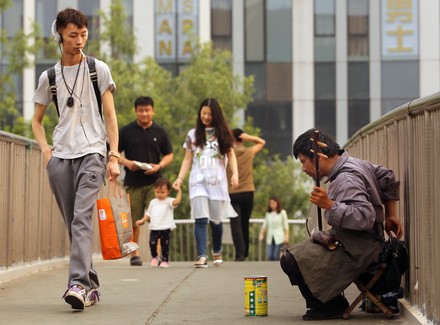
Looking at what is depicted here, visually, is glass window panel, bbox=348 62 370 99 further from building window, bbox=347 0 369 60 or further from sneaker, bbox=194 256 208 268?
sneaker, bbox=194 256 208 268

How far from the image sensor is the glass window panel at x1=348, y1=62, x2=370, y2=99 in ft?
157

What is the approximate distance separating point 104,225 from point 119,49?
28.8 meters

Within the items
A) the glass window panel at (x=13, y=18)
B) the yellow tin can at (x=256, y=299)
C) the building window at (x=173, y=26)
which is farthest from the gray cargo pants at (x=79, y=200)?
the glass window panel at (x=13, y=18)

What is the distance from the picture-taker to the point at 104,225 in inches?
354

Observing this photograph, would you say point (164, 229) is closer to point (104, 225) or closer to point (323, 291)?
point (104, 225)

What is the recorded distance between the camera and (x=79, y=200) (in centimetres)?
888

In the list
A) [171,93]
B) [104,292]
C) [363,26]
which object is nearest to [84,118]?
[104,292]

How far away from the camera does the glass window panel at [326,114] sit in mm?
48312

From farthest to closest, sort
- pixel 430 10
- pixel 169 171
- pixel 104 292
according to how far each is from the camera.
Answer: pixel 430 10, pixel 169 171, pixel 104 292

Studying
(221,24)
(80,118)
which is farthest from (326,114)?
(80,118)

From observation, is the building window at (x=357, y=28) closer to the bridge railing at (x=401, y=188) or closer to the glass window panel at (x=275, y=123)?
the glass window panel at (x=275, y=123)

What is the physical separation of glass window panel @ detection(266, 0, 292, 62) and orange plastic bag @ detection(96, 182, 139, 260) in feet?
129

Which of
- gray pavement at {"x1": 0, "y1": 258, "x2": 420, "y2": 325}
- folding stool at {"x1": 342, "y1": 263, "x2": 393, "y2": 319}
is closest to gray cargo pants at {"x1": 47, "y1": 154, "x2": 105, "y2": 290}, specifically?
gray pavement at {"x1": 0, "y1": 258, "x2": 420, "y2": 325}

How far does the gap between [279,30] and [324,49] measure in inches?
74.6
